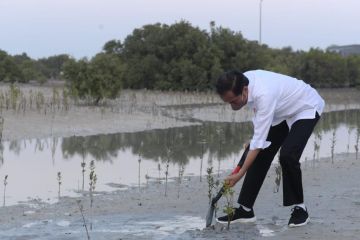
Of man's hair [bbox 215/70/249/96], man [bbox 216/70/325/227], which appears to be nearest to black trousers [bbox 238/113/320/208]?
man [bbox 216/70/325/227]

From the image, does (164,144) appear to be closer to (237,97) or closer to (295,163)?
(295,163)

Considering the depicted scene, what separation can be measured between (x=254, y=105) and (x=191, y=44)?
118 ft

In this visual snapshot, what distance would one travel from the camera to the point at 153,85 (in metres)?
41.3

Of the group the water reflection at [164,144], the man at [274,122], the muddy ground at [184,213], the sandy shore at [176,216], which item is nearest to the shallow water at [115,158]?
the water reflection at [164,144]

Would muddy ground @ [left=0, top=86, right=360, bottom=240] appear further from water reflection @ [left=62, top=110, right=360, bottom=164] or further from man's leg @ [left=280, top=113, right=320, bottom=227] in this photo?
water reflection @ [left=62, top=110, right=360, bottom=164]

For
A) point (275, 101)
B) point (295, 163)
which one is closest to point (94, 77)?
point (295, 163)

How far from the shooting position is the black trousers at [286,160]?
5.38 metres

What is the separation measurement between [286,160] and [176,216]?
1.52m

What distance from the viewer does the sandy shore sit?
5480 millimetres

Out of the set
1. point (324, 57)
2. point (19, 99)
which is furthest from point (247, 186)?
point (324, 57)

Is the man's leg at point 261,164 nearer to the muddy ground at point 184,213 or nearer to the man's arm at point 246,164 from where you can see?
the muddy ground at point 184,213

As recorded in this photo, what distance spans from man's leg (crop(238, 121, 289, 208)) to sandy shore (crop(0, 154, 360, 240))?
27 cm

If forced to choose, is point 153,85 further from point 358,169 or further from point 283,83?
point 283,83

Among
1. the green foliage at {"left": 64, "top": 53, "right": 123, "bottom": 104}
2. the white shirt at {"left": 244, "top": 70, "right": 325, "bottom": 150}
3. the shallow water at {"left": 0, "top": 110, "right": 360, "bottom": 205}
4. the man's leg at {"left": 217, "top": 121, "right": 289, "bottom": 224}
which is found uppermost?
the green foliage at {"left": 64, "top": 53, "right": 123, "bottom": 104}
